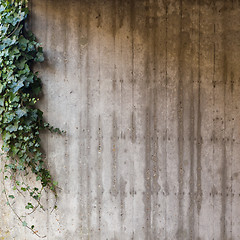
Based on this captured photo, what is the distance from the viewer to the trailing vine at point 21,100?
240cm

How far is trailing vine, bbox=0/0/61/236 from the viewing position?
240 cm

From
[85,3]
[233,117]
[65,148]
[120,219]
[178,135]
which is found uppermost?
[85,3]

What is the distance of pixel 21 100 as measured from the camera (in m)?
2.44

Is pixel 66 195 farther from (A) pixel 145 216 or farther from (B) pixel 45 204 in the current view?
(A) pixel 145 216

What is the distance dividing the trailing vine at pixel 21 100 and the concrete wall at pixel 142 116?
98 mm

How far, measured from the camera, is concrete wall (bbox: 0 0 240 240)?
2.37 m

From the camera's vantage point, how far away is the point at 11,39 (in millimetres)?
2420

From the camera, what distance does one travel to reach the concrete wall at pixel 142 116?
2.37 metres

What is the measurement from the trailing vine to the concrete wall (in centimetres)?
10

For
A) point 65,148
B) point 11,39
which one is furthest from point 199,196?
point 11,39

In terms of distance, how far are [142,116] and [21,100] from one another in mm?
1188

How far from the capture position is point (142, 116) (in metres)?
2.43

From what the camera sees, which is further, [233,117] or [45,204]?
[45,204]

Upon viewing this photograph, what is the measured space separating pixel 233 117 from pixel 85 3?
1806 millimetres
